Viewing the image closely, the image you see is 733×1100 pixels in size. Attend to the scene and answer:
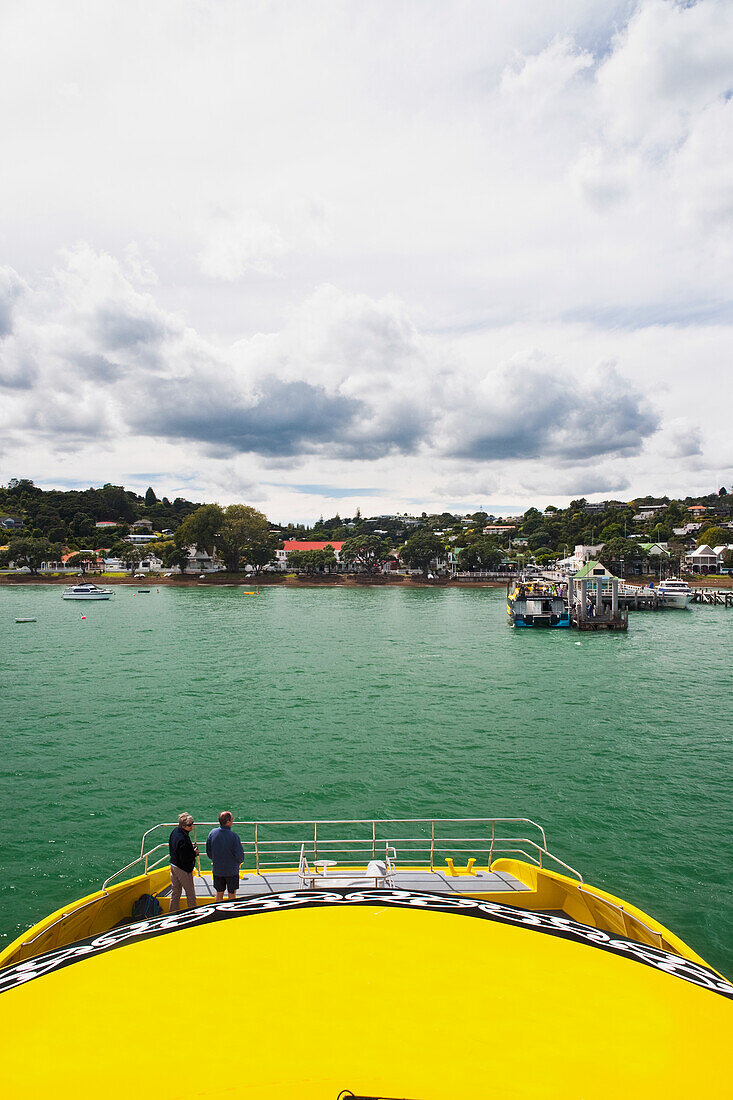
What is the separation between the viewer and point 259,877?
875 centimetres

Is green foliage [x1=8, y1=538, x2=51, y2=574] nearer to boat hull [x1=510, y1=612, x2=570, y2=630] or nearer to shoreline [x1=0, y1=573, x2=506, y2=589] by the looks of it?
shoreline [x1=0, y1=573, x2=506, y2=589]

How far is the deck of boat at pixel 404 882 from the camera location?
8094mm

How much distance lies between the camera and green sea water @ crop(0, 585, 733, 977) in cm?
1378

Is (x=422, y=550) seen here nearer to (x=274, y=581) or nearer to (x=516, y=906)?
(x=274, y=581)

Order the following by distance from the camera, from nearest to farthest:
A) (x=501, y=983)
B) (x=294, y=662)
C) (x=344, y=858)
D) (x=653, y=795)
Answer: (x=501, y=983), (x=344, y=858), (x=653, y=795), (x=294, y=662)

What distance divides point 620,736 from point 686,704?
739 centimetres

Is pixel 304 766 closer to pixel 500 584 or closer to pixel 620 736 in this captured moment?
pixel 620 736

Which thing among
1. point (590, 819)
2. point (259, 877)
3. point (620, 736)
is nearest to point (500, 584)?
point (620, 736)

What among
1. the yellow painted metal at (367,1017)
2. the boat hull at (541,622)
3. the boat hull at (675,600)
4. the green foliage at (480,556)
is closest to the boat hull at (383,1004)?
the yellow painted metal at (367,1017)

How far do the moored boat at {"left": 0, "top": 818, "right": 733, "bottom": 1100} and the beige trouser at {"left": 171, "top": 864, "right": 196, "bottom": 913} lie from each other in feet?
7.78

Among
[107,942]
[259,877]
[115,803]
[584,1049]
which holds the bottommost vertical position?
[115,803]

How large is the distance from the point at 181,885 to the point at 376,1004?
4.77 m

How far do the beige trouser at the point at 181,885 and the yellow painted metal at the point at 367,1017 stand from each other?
2.95m

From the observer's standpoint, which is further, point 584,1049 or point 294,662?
point 294,662
